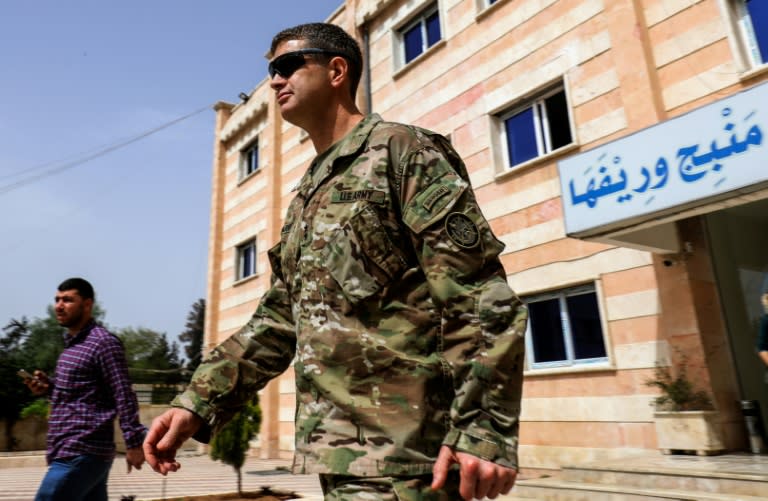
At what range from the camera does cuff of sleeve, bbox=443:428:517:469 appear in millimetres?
1202

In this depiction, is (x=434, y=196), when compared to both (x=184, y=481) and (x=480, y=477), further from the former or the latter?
(x=184, y=481)

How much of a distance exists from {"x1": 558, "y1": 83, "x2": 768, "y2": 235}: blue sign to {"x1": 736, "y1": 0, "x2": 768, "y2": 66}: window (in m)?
2.01

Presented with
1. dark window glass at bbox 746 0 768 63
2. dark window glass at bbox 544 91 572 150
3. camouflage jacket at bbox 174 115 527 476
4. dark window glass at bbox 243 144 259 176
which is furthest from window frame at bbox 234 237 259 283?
camouflage jacket at bbox 174 115 527 476

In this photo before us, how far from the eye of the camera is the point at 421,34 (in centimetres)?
1191

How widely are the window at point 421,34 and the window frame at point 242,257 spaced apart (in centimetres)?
719

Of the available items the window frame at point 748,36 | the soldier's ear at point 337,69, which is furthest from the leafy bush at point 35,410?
the window frame at point 748,36

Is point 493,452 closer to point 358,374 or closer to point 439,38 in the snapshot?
point 358,374

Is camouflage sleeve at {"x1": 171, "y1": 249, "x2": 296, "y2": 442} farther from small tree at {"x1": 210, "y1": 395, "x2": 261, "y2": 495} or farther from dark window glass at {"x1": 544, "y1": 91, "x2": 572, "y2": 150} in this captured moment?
dark window glass at {"x1": 544, "y1": 91, "x2": 572, "y2": 150}

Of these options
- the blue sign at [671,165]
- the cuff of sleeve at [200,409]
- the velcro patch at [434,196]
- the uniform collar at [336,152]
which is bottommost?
the cuff of sleeve at [200,409]

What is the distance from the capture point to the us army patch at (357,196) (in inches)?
64.2

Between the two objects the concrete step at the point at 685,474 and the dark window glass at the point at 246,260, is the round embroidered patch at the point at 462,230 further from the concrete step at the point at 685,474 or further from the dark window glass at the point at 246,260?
the dark window glass at the point at 246,260

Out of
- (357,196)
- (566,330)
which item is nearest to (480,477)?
(357,196)

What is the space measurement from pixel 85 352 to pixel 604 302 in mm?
6419

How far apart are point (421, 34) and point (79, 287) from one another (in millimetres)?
9860
